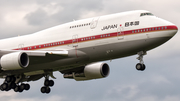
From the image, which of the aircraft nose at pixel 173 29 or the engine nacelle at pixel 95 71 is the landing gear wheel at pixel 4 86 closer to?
the engine nacelle at pixel 95 71

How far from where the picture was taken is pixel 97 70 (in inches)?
1857

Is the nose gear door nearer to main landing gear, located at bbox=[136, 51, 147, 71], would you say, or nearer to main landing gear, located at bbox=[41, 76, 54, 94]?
main landing gear, located at bbox=[136, 51, 147, 71]

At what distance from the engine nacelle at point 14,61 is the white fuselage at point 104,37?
2916 millimetres

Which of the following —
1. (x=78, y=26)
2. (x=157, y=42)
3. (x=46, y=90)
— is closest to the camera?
(x=157, y=42)

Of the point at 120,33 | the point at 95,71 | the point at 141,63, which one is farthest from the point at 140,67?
the point at 95,71

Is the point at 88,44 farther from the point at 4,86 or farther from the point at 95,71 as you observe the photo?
the point at 4,86

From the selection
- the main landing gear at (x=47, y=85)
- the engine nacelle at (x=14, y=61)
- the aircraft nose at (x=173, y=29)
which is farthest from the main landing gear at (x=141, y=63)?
the main landing gear at (x=47, y=85)

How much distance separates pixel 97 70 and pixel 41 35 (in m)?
6.72

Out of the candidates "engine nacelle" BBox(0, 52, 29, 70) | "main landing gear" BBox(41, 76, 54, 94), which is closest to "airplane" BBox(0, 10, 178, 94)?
"engine nacelle" BBox(0, 52, 29, 70)

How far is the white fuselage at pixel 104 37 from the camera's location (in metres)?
42.1

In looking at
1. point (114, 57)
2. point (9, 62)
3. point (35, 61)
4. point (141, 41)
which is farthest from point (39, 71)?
point (141, 41)

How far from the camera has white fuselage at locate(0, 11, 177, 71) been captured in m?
42.1

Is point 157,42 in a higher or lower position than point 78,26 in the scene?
lower

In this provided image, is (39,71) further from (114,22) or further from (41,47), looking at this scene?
(114,22)
